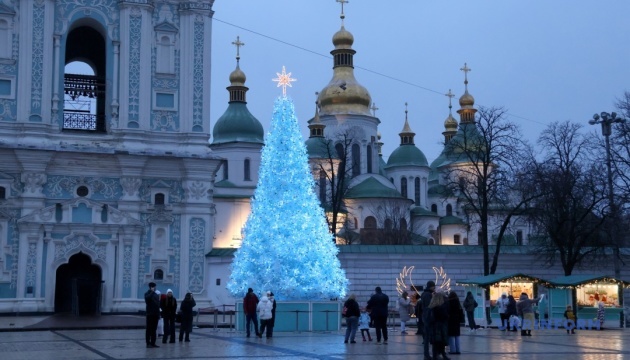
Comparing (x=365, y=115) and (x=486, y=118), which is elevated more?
(x=365, y=115)

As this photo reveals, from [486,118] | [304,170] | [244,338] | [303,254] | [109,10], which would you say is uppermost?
[109,10]

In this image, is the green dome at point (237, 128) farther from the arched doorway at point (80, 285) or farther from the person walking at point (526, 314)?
the person walking at point (526, 314)

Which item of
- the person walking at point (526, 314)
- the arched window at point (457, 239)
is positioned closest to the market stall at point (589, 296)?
the person walking at point (526, 314)

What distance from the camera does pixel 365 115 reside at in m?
79.1

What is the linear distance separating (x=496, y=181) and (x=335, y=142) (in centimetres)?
3595

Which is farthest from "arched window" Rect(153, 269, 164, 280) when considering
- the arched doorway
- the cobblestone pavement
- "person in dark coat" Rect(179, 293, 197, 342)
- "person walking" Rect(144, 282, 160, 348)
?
"person walking" Rect(144, 282, 160, 348)

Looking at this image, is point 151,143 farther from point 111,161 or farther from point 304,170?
point 304,170

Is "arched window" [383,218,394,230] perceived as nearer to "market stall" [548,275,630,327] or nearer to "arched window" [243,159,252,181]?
"arched window" [243,159,252,181]

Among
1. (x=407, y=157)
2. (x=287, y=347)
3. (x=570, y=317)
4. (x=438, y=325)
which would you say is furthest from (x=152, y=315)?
(x=407, y=157)

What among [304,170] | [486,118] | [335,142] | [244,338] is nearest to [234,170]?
[335,142]

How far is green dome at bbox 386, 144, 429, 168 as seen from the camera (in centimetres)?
8625

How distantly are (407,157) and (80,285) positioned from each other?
5255cm

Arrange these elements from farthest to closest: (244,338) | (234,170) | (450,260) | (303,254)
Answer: (234,170)
(450,260)
(303,254)
(244,338)

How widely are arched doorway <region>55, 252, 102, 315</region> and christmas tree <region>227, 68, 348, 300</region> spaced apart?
1082 centimetres
